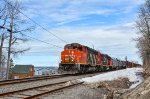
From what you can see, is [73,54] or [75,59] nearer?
[75,59]

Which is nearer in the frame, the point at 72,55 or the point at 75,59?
the point at 75,59

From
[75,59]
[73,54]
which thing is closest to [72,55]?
[73,54]

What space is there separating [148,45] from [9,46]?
39.0 metres

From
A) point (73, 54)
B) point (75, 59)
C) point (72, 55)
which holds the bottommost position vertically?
point (75, 59)

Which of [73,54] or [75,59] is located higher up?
[73,54]

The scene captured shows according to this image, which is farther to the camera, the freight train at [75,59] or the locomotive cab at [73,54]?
the locomotive cab at [73,54]

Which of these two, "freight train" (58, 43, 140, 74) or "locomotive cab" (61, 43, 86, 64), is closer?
"freight train" (58, 43, 140, 74)

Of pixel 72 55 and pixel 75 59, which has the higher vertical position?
pixel 72 55

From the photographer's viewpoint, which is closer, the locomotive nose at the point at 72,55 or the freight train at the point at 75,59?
the freight train at the point at 75,59

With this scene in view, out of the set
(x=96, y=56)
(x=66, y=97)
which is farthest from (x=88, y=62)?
(x=66, y=97)

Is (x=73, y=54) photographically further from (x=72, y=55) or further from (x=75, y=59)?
(x=75, y=59)

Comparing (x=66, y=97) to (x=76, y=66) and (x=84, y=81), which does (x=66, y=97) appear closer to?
(x=84, y=81)

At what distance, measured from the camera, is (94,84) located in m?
26.5

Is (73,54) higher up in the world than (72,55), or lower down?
higher up
